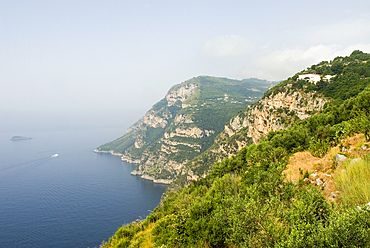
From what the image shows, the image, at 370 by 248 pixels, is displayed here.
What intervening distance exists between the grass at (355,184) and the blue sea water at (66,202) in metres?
28.7

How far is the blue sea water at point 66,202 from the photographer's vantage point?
2537 inches

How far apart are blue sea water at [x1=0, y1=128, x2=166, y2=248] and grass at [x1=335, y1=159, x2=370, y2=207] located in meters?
28.7

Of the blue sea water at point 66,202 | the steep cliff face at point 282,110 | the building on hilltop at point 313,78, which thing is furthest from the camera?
the blue sea water at point 66,202

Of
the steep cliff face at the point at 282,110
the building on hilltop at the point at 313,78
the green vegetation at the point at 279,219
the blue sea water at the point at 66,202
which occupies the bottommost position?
the blue sea water at the point at 66,202

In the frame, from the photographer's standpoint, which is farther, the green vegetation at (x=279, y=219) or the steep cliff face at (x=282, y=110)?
the steep cliff face at (x=282, y=110)

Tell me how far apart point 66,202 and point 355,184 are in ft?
352

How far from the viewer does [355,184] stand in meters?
7.15

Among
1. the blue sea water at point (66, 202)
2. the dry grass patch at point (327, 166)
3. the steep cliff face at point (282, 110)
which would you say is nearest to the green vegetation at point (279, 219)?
the dry grass patch at point (327, 166)

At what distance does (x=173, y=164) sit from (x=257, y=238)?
143723mm

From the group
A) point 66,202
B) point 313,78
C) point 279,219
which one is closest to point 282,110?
point 313,78

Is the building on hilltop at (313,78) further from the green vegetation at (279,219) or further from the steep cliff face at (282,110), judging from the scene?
the green vegetation at (279,219)

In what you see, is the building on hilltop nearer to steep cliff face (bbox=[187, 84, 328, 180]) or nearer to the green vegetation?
steep cliff face (bbox=[187, 84, 328, 180])

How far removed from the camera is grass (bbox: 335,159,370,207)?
6.51m

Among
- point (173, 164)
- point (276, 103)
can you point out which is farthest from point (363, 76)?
point (173, 164)
